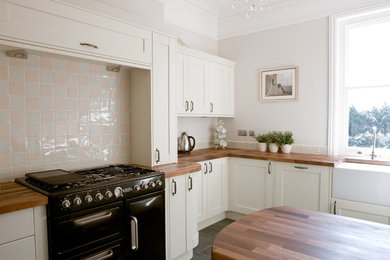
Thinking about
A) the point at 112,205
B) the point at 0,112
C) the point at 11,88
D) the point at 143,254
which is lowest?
A: the point at 143,254

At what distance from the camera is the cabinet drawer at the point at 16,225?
141 centimetres

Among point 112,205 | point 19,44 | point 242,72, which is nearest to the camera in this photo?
point 19,44

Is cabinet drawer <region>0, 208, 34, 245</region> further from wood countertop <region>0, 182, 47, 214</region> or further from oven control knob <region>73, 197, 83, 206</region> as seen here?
oven control knob <region>73, 197, 83, 206</region>

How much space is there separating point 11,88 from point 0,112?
0.19m

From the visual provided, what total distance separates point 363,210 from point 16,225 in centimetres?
280

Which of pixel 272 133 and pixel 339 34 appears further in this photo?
pixel 272 133

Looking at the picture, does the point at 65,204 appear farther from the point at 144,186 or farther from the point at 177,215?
the point at 177,215

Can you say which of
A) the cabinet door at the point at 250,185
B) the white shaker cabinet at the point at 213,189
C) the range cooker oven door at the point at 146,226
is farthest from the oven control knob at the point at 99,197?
the cabinet door at the point at 250,185

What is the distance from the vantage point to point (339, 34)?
3.29 metres

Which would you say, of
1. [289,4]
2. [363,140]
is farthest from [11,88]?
[363,140]

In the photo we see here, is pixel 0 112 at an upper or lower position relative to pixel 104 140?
upper

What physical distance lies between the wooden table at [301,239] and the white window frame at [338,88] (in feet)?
7.21

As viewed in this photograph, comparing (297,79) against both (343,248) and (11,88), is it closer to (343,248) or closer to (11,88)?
(343,248)

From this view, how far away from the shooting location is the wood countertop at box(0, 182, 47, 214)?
1415 millimetres
